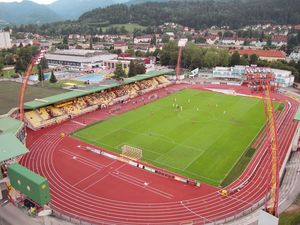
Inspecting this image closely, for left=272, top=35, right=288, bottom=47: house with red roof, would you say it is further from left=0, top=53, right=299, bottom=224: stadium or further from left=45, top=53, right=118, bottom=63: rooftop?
left=0, top=53, right=299, bottom=224: stadium

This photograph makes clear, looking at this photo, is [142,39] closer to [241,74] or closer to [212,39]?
[212,39]

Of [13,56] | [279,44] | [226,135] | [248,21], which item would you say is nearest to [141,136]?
[226,135]

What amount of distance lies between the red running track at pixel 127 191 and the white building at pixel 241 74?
1124 inches

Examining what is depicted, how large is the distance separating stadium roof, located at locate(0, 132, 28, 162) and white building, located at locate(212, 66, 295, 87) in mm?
45575

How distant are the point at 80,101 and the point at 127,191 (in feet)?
73.9

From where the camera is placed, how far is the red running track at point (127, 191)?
62.5ft

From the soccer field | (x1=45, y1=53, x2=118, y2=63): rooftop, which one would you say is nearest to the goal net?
the soccer field

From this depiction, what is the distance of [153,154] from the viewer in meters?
27.3

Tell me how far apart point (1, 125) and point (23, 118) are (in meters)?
5.83

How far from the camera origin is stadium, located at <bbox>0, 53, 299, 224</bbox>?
19.8 metres

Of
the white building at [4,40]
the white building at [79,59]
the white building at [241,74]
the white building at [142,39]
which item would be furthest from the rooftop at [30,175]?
the white building at [142,39]

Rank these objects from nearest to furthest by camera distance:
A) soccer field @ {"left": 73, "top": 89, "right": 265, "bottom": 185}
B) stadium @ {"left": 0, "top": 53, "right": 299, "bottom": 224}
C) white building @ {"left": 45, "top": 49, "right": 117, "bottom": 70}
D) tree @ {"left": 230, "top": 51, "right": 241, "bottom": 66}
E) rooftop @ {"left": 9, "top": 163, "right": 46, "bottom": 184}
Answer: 1. rooftop @ {"left": 9, "top": 163, "right": 46, "bottom": 184}
2. stadium @ {"left": 0, "top": 53, "right": 299, "bottom": 224}
3. soccer field @ {"left": 73, "top": 89, "right": 265, "bottom": 185}
4. tree @ {"left": 230, "top": 51, "right": 241, "bottom": 66}
5. white building @ {"left": 45, "top": 49, "right": 117, "bottom": 70}

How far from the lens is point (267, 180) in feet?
74.7

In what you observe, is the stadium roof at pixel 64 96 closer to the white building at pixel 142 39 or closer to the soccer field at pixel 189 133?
the soccer field at pixel 189 133
